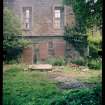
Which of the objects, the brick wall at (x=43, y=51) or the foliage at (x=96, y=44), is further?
the brick wall at (x=43, y=51)

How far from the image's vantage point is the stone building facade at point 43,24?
3.64 metres

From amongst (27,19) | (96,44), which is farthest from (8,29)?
(27,19)

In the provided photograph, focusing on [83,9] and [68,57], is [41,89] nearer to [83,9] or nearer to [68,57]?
[68,57]

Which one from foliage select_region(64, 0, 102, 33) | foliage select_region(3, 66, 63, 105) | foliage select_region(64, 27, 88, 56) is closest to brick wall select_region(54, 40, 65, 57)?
foliage select_region(64, 27, 88, 56)

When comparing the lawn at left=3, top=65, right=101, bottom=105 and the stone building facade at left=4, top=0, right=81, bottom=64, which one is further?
the stone building facade at left=4, top=0, right=81, bottom=64

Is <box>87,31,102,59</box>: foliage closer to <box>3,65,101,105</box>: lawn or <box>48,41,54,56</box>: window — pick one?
<box>3,65,101,105</box>: lawn

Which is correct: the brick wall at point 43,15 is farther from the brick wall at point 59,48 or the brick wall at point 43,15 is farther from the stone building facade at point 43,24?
the brick wall at point 59,48

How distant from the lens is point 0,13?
2.94 ft

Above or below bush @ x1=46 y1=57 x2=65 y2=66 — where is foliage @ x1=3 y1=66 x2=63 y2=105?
below

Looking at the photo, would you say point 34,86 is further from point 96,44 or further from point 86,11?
point 96,44

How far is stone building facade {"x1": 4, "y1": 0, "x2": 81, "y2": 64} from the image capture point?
3641 millimetres

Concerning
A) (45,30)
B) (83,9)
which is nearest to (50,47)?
(45,30)

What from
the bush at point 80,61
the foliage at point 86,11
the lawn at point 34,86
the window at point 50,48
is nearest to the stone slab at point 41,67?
the lawn at point 34,86

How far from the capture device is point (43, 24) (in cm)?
408
